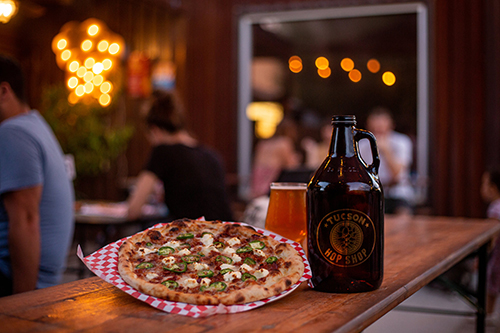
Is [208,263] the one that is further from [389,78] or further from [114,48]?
[389,78]

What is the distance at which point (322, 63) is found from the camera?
695cm

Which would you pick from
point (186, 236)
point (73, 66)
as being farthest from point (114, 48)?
point (186, 236)

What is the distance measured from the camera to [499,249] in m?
3.22

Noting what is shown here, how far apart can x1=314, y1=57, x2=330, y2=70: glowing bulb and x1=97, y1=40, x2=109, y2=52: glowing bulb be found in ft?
9.94

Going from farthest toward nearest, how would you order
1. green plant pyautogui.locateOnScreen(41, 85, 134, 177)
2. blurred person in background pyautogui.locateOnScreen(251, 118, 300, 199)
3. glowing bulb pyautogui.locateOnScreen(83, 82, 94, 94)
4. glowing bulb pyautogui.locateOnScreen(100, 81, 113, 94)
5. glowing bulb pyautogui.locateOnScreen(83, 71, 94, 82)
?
glowing bulb pyautogui.locateOnScreen(100, 81, 113, 94) < green plant pyautogui.locateOnScreen(41, 85, 134, 177) < glowing bulb pyautogui.locateOnScreen(83, 82, 94, 94) < glowing bulb pyautogui.locateOnScreen(83, 71, 94, 82) < blurred person in background pyautogui.locateOnScreen(251, 118, 300, 199)

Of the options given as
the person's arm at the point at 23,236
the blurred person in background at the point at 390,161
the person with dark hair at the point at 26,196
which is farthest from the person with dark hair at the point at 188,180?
the blurred person in background at the point at 390,161

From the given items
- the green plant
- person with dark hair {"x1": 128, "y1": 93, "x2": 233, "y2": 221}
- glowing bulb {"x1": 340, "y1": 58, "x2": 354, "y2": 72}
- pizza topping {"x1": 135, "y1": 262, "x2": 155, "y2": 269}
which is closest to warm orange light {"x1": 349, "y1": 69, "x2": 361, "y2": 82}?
glowing bulb {"x1": 340, "y1": 58, "x2": 354, "y2": 72}

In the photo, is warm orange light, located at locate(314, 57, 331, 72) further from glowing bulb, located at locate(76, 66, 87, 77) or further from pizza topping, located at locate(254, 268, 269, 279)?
pizza topping, located at locate(254, 268, 269, 279)

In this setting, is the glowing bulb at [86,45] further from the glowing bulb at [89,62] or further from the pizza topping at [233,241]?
the pizza topping at [233,241]

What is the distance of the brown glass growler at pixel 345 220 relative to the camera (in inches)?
36.0

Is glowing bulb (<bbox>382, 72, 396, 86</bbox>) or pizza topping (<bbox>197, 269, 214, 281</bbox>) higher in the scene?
glowing bulb (<bbox>382, 72, 396, 86</bbox>)

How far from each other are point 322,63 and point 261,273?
6332 mm

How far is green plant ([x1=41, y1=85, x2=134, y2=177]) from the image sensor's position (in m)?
6.23

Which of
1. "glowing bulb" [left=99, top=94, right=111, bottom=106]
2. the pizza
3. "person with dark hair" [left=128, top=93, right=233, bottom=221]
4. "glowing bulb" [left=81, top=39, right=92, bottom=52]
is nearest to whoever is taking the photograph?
the pizza
